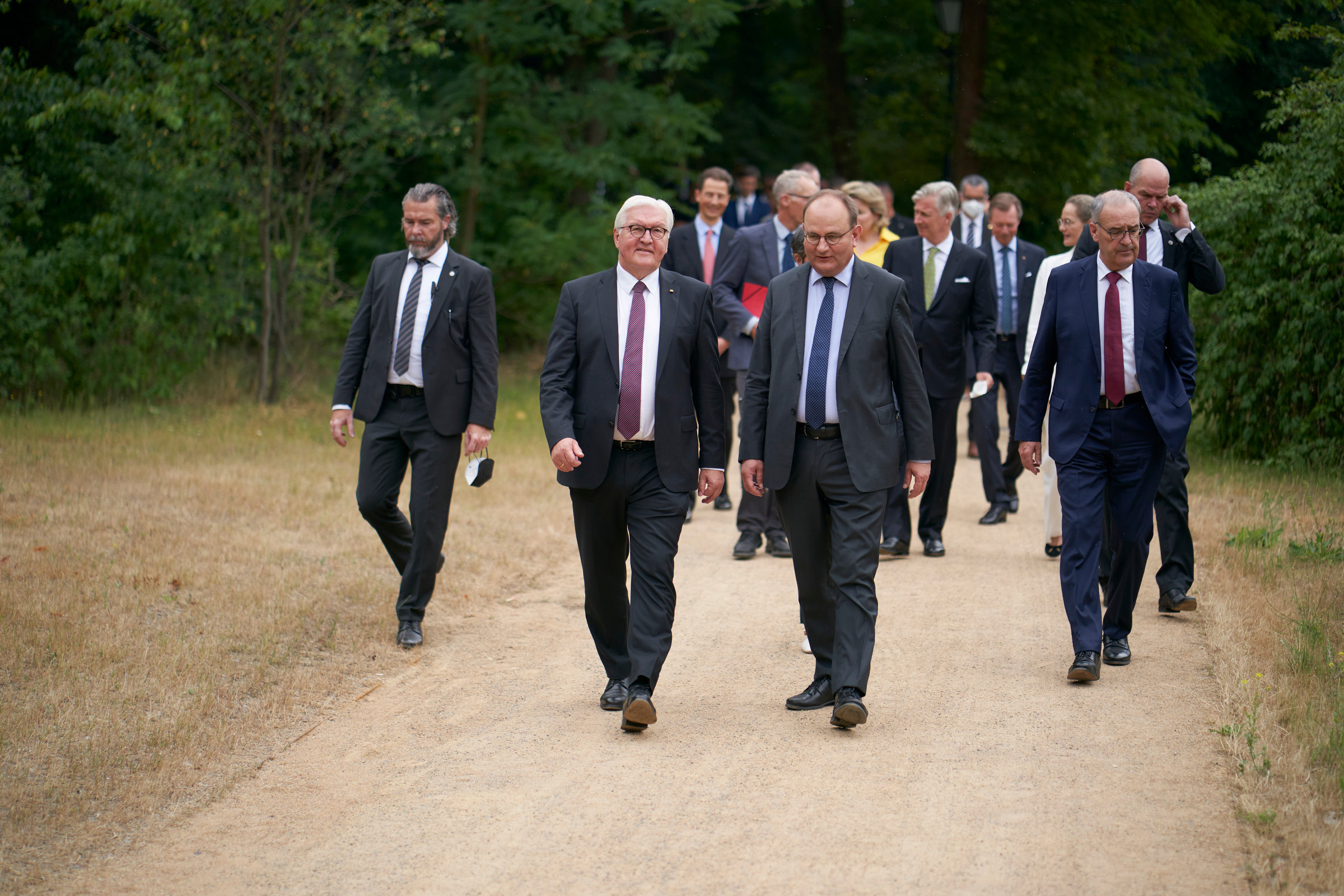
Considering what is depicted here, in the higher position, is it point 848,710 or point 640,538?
point 640,538

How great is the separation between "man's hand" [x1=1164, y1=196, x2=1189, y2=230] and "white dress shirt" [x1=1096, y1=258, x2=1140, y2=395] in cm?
92

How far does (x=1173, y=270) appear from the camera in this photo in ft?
21.1

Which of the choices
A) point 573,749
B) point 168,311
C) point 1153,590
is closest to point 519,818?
point 573,749

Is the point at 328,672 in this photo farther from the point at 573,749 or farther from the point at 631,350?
the point at 631,350

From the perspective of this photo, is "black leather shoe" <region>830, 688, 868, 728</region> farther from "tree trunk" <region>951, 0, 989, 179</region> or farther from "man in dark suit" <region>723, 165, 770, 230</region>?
"tree trunk" <region>951, 0, 989, 179</region>

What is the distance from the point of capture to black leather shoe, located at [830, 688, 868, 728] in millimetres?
5027

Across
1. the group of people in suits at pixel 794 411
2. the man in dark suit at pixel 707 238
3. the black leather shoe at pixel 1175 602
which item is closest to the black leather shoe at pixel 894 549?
the man in dark suit at pixel 707 238

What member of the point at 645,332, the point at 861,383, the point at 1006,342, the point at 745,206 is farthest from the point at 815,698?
the point at 745,206

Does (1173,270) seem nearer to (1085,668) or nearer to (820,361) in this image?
(1085,668)

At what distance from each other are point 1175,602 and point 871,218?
9.41 feet

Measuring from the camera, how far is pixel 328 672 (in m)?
6.09

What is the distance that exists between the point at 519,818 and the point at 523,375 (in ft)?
49.0

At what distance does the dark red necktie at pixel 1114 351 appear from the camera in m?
5.80

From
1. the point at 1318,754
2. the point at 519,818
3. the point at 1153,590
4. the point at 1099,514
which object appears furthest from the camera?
the point at 1153,590
